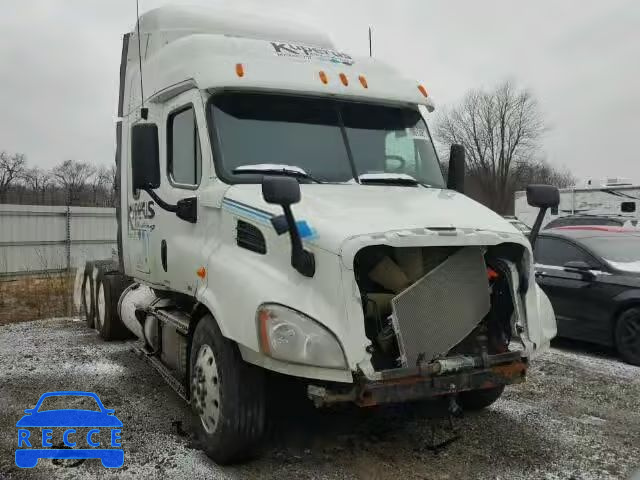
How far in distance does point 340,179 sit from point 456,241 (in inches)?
47.3

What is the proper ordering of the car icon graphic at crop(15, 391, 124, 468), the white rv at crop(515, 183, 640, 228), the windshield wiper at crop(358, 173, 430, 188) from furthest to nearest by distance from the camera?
the white rv at crop(515, 183, 640, 228), the windshield wiper at crop(358, 173, 430, 188), the car icon graphic at crop(15, 391, 124, 468)

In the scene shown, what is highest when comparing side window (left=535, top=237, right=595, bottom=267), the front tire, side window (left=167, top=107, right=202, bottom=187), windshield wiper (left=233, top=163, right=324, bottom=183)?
side window (left=167, top=107, right=202, bottom=187)

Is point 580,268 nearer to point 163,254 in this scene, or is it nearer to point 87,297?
point 163,254

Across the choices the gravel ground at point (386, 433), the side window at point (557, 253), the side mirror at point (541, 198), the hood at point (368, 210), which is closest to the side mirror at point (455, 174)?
the hood at point (368, 210)

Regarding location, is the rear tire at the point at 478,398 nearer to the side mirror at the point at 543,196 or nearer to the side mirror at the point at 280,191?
the side mirror at the point at 543,196

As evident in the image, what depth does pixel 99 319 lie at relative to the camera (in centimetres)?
897

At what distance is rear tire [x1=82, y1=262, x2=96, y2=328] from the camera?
372 inches

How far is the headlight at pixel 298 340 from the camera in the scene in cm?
353

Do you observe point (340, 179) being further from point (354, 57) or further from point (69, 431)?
point (69, 431)

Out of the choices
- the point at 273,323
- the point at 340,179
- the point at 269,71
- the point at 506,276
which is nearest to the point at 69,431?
the point at 273,323

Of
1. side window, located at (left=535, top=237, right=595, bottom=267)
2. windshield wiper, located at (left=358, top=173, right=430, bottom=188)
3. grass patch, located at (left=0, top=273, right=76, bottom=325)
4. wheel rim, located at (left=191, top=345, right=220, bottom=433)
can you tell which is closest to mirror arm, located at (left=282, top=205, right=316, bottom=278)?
wheel rim, located at (left=191, top=345, right=220, bottom=433)

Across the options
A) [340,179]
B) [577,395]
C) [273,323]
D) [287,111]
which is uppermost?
[287,111]

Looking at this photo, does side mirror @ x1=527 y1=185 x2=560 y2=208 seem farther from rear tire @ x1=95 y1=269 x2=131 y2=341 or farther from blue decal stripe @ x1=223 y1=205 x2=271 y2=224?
rear tire @ x1=95 y1=269 x2=131 y2=341

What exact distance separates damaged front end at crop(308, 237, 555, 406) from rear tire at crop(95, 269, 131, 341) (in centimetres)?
533
